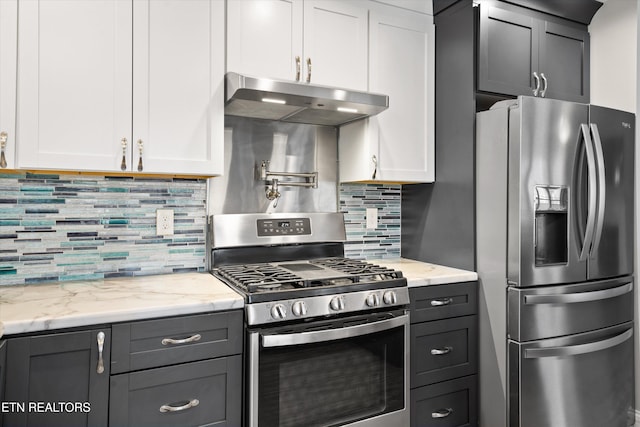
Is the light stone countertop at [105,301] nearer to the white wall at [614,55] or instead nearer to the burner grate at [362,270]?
the burner grate at [362,270]

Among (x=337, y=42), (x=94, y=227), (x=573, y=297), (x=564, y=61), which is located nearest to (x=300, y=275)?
(x=94, y=227)

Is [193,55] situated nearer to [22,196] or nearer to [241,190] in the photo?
[241,190]

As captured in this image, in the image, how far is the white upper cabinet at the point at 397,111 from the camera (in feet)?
7.89

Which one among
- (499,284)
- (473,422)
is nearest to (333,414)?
(473,422)

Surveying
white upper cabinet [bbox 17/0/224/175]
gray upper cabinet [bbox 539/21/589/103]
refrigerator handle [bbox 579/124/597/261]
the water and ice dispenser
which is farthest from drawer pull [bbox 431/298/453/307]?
gray upper cabinet [bbox 539/21/589/103]

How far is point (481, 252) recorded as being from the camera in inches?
89.1

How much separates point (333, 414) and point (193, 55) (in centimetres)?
167

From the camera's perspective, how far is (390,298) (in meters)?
1.96

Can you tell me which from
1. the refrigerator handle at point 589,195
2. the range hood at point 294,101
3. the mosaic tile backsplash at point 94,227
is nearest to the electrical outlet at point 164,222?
the mosaic tile backsplash at point 94,227

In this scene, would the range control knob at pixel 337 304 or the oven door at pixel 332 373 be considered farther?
the range control knob at pixel 337 304

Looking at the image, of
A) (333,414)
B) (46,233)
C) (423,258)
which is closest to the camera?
(333,414)

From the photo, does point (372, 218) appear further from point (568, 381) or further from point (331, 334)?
point (568, 381)

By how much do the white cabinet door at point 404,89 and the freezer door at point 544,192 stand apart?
56 centimetres

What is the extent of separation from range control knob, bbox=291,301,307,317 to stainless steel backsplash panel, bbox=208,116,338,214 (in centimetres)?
79
